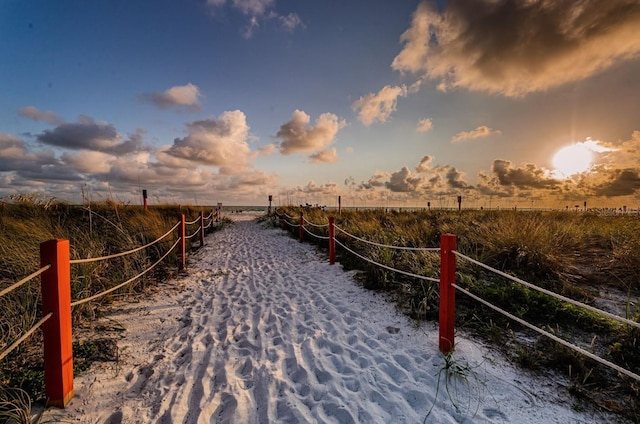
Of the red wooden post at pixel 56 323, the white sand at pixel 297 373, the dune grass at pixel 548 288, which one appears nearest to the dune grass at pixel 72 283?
the red wooden post at pixel 56 323

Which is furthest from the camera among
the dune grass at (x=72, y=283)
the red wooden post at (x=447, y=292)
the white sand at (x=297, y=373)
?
the red wooden post at (x=447, y=292)

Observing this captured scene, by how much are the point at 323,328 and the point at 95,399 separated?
2.46 metres

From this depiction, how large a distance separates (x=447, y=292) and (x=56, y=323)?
3414mm

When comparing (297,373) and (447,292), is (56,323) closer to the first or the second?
(297,373)

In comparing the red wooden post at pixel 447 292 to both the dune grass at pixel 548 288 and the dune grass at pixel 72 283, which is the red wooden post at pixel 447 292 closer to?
the dune grass at pixel 548 288

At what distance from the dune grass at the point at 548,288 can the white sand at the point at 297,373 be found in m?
0.30

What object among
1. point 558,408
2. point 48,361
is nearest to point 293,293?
point 48,361

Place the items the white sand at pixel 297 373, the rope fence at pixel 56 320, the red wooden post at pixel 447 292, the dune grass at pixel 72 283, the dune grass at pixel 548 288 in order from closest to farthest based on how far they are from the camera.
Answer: the rope fence at pixel 56 320, the white sand at pixel 297 373, the dune grass at pixel 72 283, the dune grass at pixel 548 288, the red wooden post at pixel 447 292

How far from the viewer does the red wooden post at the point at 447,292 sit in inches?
124

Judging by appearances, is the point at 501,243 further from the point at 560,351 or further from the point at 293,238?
the point at 293,238

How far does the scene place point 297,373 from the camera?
3109mm

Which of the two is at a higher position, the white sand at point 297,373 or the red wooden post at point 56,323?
the red wooden post at point 56,323

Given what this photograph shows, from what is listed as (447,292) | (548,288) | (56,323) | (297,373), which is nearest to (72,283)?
(56,323)

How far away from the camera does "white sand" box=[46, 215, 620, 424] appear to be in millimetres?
2494
